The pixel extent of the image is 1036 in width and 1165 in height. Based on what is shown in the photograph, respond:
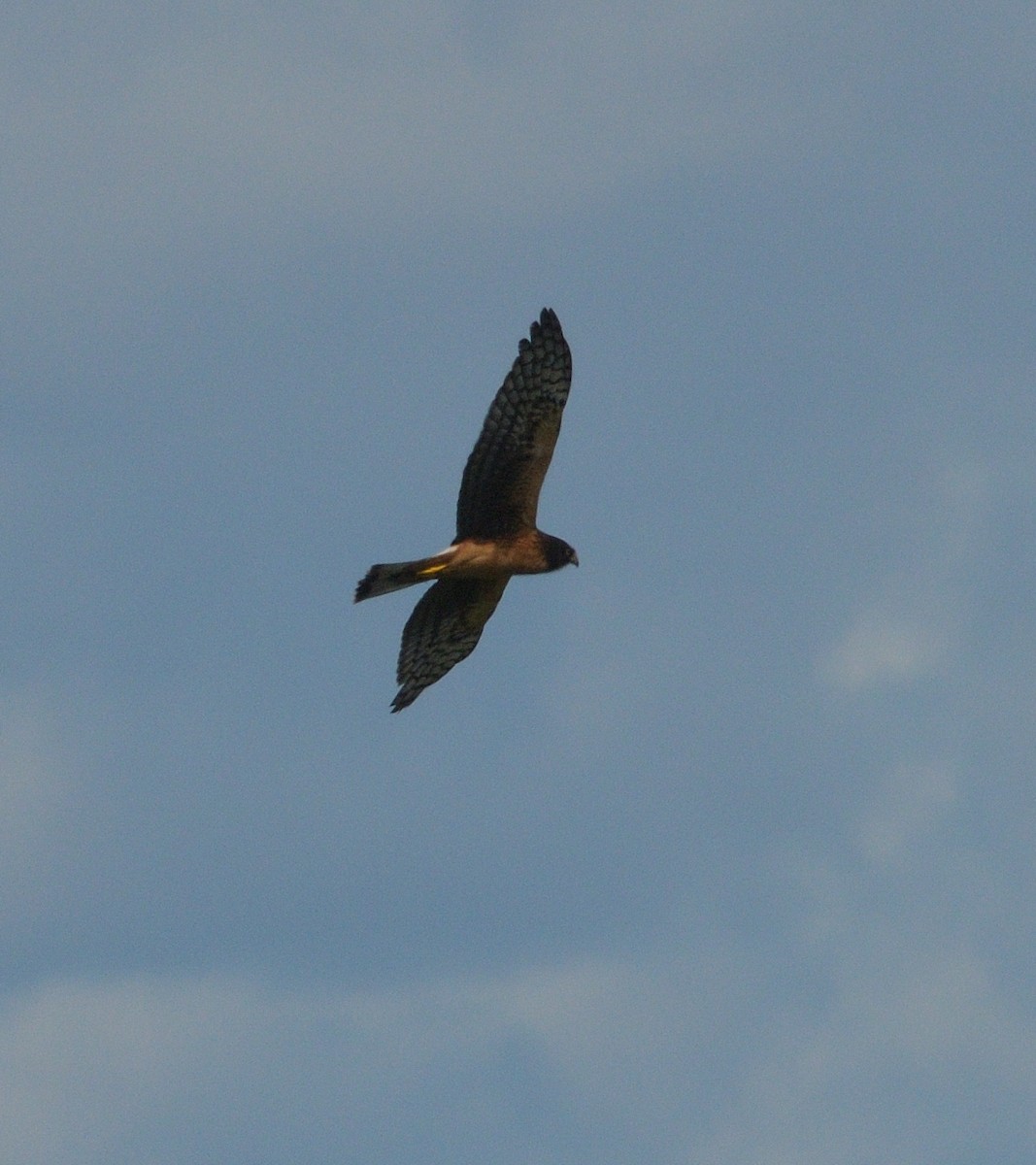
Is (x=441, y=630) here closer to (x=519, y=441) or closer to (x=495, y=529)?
(x=495, y=529)

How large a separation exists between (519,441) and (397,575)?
6.49 ft

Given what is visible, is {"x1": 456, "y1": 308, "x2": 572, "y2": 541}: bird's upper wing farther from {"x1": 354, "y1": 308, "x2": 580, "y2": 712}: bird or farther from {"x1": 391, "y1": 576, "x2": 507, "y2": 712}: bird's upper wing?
{"x1": 391, "y1": 576, "x2": 507, "y2": 712}: bird's upper wing

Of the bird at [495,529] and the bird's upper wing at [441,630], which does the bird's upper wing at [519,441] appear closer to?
the bird at [495,529]

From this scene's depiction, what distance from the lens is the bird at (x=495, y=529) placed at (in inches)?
1272

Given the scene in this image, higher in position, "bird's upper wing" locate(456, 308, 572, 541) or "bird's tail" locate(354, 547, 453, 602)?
"bird's upper wing" locate(456, 308, 572, 541)

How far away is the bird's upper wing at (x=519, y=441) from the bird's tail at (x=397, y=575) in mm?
650

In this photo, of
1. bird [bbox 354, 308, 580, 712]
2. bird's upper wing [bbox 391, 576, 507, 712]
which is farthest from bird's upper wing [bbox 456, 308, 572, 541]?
bird's upper wing [bbox 391, 576, 507, 712]

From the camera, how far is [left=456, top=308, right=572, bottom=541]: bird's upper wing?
3231 cm

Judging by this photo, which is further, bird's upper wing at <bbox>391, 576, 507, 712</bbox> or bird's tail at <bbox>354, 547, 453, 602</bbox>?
bird's upper wing at <bbox>391, 576, 507, 712</bbox>

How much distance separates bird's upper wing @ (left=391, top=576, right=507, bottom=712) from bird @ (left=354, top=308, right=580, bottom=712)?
11mm

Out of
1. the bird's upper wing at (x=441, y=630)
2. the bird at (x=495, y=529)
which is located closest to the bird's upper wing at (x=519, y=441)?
the bird at (x=495, y=529)

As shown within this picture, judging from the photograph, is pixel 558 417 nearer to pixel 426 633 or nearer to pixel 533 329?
pixel 533 329

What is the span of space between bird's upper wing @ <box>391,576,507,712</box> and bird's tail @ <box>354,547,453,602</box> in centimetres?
119

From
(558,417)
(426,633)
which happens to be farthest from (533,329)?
(426,633)
